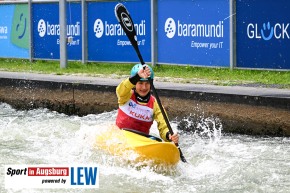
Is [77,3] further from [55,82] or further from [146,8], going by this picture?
[55,82]

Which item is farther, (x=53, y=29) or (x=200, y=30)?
(x=53, y=29)

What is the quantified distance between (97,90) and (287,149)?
16.2 ft

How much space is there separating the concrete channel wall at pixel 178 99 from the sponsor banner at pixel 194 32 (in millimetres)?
2184

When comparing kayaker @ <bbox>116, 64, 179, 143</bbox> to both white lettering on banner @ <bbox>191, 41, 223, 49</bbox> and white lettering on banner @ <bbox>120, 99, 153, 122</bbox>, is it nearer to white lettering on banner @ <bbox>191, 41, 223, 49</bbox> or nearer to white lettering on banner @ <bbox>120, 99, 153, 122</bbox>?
white lettering on banner @ <bbox>120, 99, 153, 122</bbox>

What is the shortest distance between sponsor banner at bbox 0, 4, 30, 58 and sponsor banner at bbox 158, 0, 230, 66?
471 centimetres

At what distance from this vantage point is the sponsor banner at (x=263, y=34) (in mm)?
19359

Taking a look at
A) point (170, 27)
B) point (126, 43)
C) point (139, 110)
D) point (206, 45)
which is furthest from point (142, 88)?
point (126, 43)

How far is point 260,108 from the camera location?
15.9 meters

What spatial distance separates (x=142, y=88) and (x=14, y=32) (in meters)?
13.2

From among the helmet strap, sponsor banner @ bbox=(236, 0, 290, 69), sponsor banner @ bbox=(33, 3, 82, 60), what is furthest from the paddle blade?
sponsor banner @ bbox=(33, 3, 82, 60)

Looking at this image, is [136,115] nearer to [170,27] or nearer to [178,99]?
[178,99]

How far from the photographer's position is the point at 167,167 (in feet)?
41.7

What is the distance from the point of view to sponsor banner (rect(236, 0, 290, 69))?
19.4 meters

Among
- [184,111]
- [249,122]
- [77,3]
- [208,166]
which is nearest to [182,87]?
[184,111]
